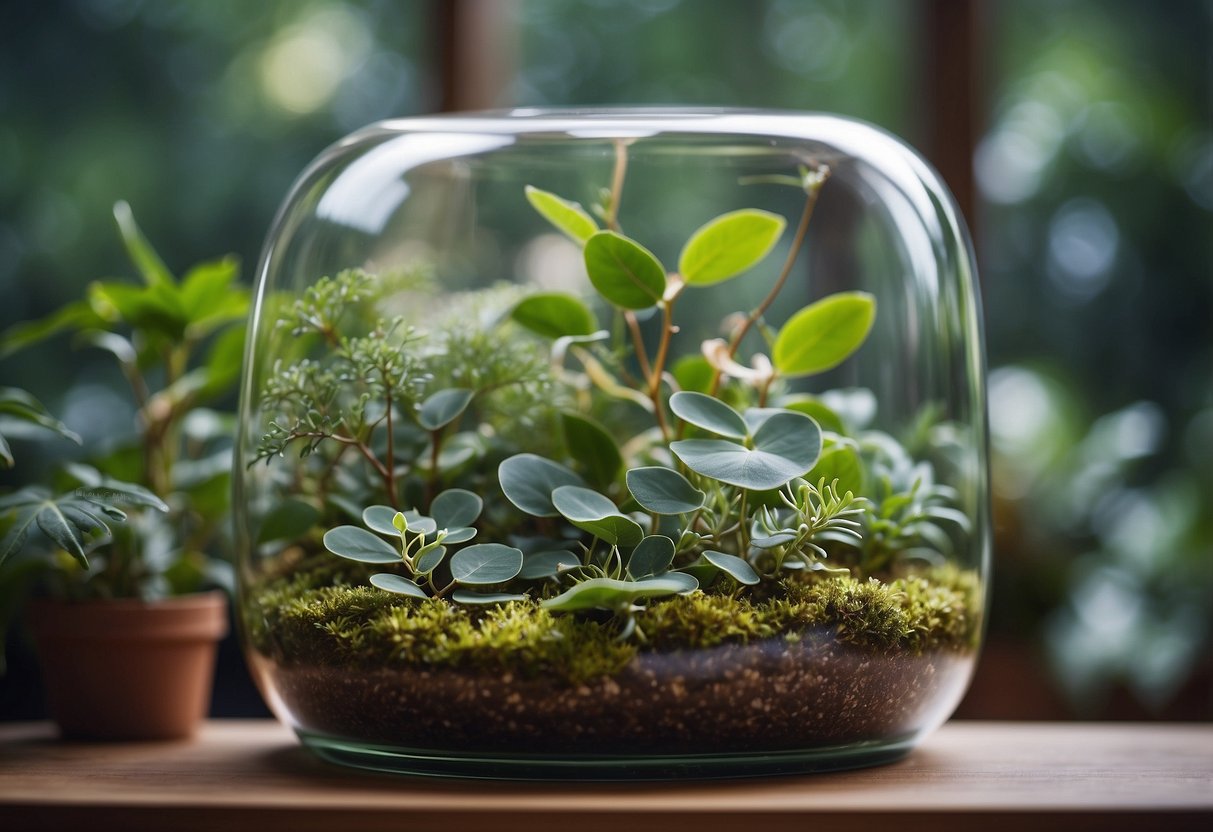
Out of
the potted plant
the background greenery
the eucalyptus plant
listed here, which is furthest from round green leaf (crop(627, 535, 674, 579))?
the background greenery

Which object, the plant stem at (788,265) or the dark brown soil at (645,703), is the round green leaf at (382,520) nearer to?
the dark brown soil at (645,703)

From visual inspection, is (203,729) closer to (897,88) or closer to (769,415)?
(769,415)

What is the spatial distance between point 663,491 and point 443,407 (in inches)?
6.7

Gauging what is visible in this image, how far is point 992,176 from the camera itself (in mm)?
1325

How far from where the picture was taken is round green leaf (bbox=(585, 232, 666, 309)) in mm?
657

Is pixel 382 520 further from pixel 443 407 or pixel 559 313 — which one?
pixel 559 313

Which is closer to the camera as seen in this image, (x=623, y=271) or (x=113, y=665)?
(x=623, y=271)

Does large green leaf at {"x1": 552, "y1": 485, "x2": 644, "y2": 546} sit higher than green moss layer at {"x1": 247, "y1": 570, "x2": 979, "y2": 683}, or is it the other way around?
large green leaf at {"x1": 552, "y1": 485, "x2": 644, "y2": 546}

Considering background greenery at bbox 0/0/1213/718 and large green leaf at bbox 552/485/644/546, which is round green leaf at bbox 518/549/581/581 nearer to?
large green leaf at bbox 552/485/644/546

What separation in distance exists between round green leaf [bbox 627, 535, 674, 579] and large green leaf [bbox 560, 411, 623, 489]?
10cm

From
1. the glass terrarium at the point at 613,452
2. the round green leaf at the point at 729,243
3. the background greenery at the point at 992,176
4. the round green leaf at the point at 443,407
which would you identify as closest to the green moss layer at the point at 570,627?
the glass terrarium at the point at 613,452

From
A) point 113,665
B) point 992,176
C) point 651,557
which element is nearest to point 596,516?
point 651,557

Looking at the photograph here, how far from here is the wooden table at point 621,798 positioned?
0.56m

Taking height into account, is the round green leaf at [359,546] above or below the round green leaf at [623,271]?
below
